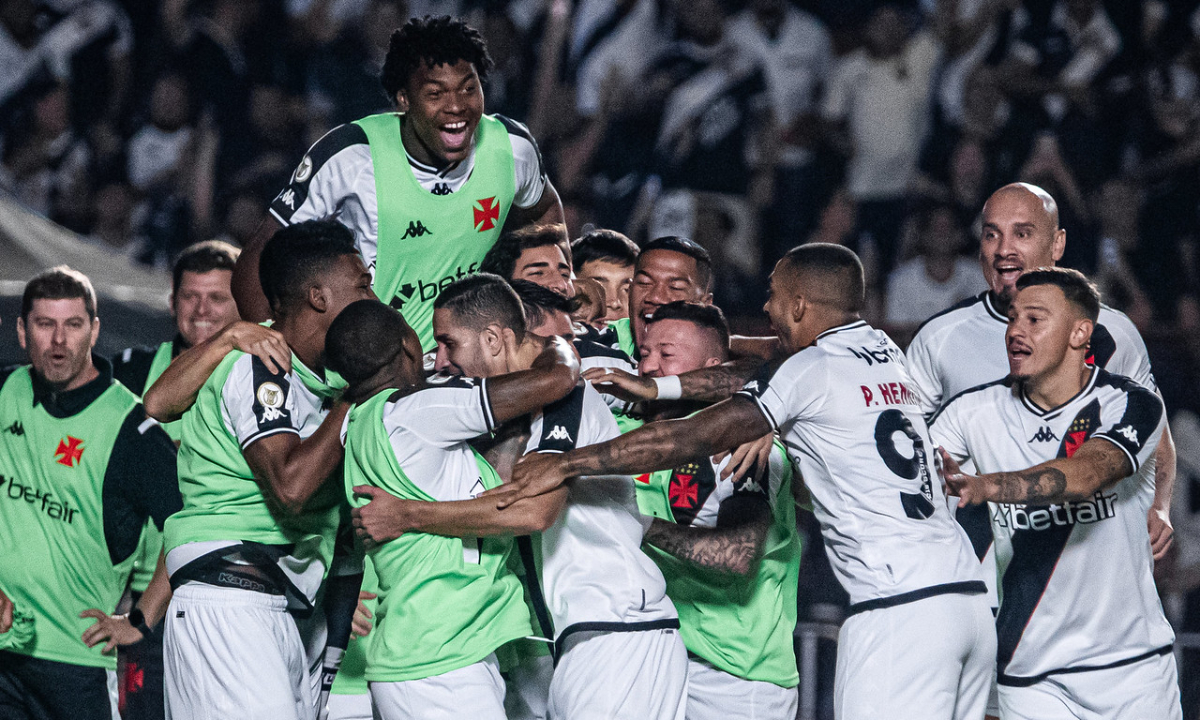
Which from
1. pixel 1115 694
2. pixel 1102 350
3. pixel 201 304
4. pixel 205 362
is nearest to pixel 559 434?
pixel 205 362

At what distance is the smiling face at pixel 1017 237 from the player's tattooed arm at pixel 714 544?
5.18ft

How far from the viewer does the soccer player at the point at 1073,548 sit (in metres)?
4.87

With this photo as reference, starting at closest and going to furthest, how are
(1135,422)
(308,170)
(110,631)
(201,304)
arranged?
1. (1135,422)
2. (308,170)
3. (110,631)
4. (201,304)

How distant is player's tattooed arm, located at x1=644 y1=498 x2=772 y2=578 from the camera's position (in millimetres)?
4863

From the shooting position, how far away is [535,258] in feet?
18.3

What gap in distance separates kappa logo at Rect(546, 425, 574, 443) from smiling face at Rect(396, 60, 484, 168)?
4.54ft

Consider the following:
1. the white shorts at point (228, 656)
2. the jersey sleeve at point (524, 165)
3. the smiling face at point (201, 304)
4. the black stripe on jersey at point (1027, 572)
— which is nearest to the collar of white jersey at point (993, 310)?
the black stripe on jersey at point (1027, 572)

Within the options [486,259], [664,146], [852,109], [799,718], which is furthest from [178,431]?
[852,109]

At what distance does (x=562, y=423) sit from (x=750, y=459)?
732 mm

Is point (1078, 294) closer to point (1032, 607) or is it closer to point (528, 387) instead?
point (1032, 607)

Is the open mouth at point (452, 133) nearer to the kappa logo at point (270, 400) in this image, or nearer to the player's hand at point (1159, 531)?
the kappa logo at point (270, 400)

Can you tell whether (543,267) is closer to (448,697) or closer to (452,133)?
(452,133)

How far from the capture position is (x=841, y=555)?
470 cm

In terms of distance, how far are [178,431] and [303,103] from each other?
208 inches
